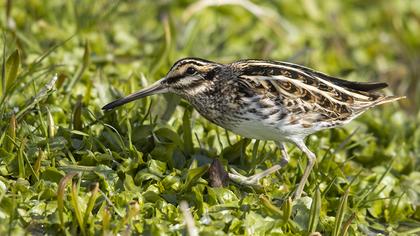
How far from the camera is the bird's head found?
562 centimetres

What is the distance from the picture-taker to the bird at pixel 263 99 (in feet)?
17.8

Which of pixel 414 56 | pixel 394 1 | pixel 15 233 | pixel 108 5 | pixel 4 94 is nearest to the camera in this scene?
pixel 15 233

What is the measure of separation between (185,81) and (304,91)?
2.85 ft

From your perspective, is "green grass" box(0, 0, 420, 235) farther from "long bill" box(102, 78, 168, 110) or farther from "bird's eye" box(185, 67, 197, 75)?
"bird's eye" box(185, 67, 197, 75)

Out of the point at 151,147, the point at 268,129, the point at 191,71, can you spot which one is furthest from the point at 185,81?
the point at 268,129

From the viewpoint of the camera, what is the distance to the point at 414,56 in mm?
9250

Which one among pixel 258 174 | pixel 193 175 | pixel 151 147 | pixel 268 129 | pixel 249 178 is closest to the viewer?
pixel 193 175

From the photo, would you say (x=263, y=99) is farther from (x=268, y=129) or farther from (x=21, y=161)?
(x=21, y=161)

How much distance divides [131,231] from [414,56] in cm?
557

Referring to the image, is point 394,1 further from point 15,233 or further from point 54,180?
point 15,233

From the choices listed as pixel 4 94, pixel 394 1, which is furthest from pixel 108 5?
A: pixel 394 1

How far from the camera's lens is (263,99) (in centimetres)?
545

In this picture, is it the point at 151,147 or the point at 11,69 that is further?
the point at 151,147

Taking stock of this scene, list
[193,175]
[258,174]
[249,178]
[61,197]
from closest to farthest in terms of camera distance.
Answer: [61,197] → [193,175] → [249,178] → [258,174]
